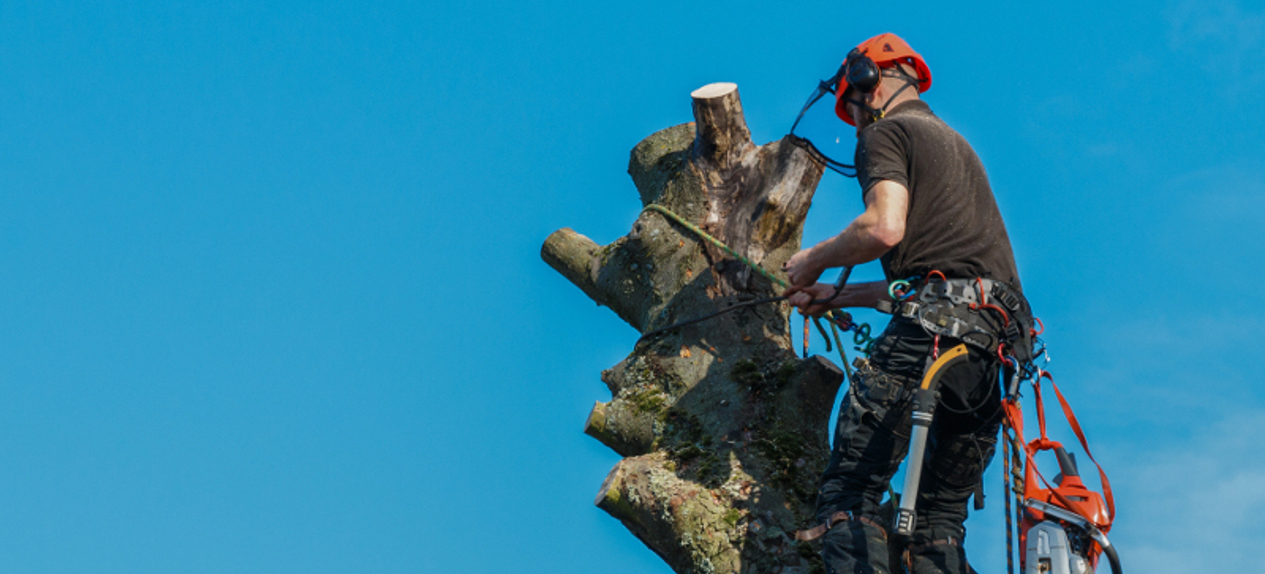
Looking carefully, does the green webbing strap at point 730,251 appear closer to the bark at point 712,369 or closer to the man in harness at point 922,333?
the bark at point 712,369

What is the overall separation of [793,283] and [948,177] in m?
0.86

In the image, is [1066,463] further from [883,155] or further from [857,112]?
[857,112]

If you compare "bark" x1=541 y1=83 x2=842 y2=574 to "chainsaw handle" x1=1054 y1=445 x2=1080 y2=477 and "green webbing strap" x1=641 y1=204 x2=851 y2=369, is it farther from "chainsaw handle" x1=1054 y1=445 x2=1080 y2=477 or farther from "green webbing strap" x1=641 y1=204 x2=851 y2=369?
"chainsaw handle" x1=1054 y1=445 x2=1080 y2=477

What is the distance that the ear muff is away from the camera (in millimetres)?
4188

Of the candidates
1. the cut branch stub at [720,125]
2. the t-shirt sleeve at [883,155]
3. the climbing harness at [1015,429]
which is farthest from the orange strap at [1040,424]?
the cut branch stub at [720,125]

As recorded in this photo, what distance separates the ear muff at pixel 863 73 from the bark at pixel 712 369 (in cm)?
95

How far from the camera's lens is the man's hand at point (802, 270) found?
4.24 m

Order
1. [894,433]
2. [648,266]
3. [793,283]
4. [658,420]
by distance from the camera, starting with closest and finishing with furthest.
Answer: [894,433] → [793,283] → [658,420] → [648,266]

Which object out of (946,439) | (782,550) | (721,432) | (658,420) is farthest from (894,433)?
(658,420)

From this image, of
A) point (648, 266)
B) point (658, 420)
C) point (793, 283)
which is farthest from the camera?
point (648, 266)

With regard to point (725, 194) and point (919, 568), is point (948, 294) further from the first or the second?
point (725, 194)

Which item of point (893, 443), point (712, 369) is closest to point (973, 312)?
point (893, 443)

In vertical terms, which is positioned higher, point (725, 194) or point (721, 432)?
point (725, 194)

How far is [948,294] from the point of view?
3.80m
